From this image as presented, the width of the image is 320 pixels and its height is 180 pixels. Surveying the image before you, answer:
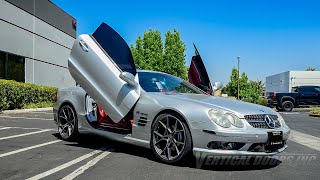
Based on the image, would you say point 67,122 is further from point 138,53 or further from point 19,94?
point 138,53

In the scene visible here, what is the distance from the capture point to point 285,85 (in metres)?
81.4

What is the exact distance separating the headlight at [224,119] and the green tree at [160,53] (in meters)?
41.4

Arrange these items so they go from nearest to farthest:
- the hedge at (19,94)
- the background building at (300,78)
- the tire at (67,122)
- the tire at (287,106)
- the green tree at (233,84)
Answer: the tire at (67,122)
the hedge at (19,94)
the tire at (287,106)
the green tree at (233,84)
the background building at (300,78)

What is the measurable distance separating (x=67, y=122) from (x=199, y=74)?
9.04 feet

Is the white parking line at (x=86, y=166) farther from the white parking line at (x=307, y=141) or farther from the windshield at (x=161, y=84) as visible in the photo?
the white parking line at (x=307, y=141)

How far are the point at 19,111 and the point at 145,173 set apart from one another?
40.3ft

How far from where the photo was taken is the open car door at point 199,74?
7727mm

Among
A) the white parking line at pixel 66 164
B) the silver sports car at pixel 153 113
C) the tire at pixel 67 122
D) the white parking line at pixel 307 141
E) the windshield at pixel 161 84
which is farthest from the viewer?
the white parking line at pixel 307 141

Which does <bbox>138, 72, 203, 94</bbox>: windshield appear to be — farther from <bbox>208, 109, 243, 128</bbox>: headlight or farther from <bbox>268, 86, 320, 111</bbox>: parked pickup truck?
<bbox>268, 86, 320, 111</bbox>: parked pickup truck

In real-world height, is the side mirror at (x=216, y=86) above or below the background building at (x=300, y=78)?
below

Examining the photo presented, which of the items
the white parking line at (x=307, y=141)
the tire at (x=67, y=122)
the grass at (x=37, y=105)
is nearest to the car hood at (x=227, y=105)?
the tire at (x=67, y=122)

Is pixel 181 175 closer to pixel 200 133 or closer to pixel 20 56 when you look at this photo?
pixel 200 133

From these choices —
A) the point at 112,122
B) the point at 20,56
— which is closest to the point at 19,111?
the point at 20,56

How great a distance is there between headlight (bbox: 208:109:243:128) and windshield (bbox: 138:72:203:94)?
145cm
